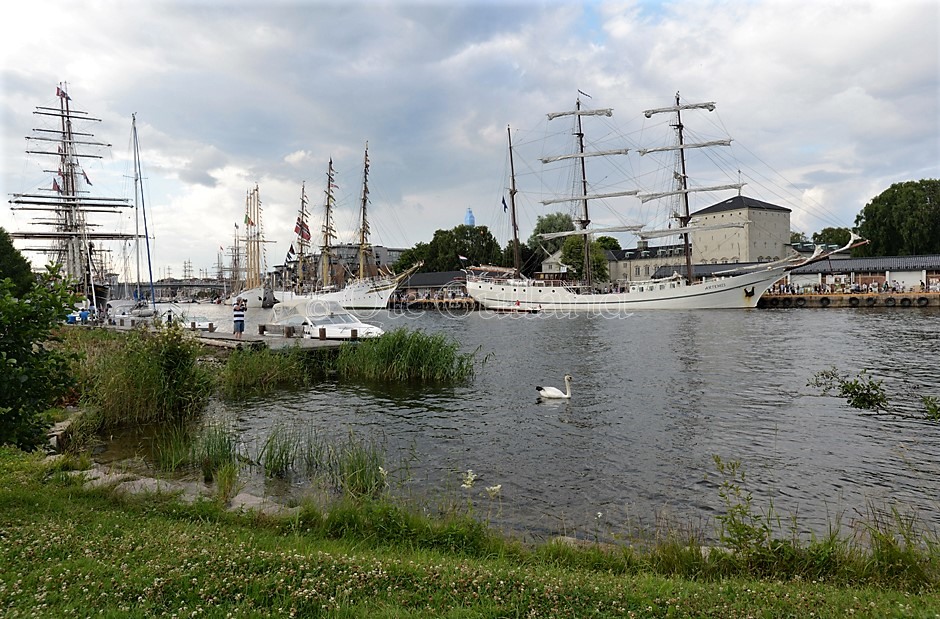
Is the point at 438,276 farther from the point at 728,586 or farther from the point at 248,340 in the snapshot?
the point at 728,586

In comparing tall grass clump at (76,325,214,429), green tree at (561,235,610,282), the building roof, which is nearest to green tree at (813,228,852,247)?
the building roof

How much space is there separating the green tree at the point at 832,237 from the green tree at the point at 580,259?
4765 centimetres

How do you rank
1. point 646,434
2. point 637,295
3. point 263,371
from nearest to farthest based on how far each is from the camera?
point 646,434 < point 263,371 < point 637,295

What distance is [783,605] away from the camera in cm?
496

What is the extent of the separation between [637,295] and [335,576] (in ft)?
252

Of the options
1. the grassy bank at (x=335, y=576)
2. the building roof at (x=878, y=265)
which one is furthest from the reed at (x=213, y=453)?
the building roof at (x=878, y=265)

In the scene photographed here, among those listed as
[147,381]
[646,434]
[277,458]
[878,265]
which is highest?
[878,265]

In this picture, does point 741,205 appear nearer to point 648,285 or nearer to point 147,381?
point 648,285

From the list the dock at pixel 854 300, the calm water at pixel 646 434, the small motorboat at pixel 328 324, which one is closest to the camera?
the calm water at pixel 646 434

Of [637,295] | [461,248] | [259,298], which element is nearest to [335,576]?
[637,295]

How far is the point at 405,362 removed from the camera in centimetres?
2248

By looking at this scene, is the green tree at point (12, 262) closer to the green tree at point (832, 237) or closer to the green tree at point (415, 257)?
the green tree at point (415, 257)

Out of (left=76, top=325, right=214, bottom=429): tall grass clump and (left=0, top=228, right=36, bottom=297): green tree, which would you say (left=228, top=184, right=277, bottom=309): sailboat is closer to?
(left=0, top=228, right=36, bottom=297): green tree

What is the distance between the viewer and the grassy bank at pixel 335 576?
15.5ft
